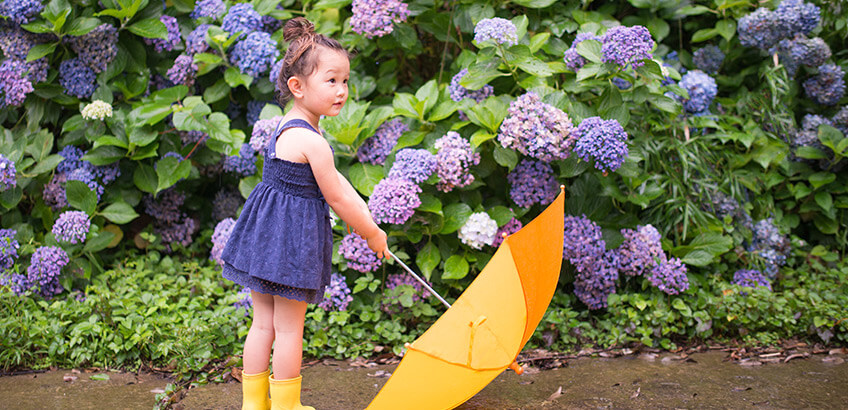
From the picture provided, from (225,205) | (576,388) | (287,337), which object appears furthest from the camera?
(225,205)

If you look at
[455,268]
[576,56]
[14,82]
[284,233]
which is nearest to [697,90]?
[576,56]

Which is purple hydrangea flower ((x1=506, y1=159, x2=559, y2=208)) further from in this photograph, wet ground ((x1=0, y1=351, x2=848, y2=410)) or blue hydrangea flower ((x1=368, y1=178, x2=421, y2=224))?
wet ground ((x1=0, y1=351, x2=848, y2=410))

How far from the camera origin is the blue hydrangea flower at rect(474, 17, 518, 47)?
2.89 m

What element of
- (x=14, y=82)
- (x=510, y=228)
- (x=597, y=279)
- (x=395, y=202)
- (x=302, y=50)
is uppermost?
(x=302, y=50)

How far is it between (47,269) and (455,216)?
190cm

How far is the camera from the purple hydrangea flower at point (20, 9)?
126 inches

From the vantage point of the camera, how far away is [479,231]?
2.90m

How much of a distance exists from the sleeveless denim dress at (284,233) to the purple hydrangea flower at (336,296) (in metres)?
0.88

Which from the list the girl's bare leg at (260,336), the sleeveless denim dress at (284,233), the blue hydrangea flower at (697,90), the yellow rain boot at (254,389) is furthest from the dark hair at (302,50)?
the blue hydrangea flower at (697,90)

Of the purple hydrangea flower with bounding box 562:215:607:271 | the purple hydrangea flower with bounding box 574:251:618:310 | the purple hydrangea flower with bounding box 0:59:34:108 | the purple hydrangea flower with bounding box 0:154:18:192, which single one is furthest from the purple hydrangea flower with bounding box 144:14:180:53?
the purple hydrangea flower with bounding box 574:251:618:310

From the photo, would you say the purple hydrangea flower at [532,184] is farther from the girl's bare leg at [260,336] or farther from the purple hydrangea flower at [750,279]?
the girl's bare leg at [260,336]

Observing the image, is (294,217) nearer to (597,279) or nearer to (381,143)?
(381,143)

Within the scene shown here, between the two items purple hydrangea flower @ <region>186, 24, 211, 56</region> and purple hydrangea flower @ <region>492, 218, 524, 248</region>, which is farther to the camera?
purple hydrangea flower @ <region>186, 24, 211, 56</region>

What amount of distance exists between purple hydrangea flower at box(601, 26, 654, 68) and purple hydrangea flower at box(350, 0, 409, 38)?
3.40 feet
